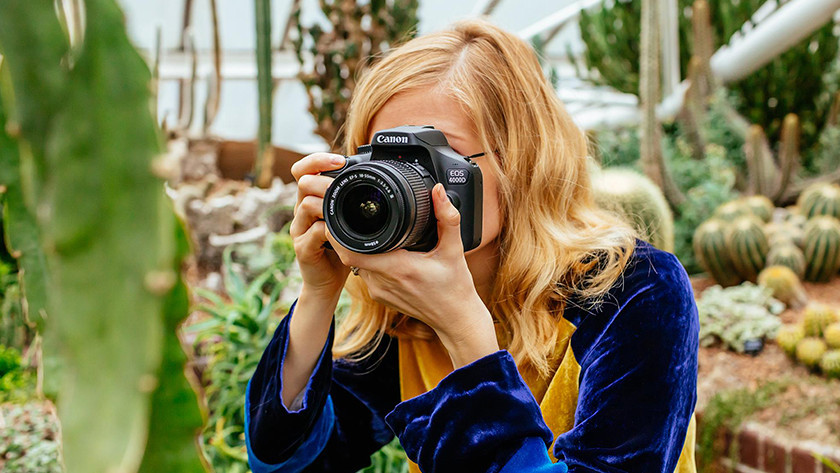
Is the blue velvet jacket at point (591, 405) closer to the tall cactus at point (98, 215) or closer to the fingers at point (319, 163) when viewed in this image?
the fingers at point (319, 163)

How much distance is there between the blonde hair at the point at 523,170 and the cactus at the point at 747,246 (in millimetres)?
2398

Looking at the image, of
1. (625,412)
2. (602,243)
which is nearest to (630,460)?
(625,412)

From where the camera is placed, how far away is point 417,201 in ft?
2.45

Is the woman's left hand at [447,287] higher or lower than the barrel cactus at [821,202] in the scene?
higher

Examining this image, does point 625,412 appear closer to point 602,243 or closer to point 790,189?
point 602,243

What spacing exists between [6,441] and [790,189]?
4.27 metres

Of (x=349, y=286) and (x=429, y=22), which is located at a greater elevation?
(x=429, y=22)

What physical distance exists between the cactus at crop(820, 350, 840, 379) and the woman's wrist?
1.86m

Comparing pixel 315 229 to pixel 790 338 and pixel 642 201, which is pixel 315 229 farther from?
pixel 790 338

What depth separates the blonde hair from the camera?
843 millimetres

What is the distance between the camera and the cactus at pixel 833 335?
219cm

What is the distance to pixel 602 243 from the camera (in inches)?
33.4

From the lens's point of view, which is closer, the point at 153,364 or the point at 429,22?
the point at 153,364

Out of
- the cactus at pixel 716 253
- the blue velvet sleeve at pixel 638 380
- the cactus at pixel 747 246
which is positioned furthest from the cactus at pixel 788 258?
the blue velvet sleeve at pixel 638 380
